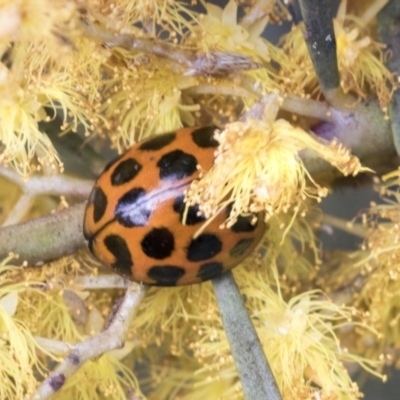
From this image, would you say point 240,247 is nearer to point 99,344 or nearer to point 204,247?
point 204,247

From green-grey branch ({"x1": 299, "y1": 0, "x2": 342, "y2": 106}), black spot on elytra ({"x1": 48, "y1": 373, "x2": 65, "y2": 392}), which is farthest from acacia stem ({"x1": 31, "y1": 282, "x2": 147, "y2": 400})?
green-grey branch ({"x1": 299, "y1": 0, "x2": 342, "y2": 106})

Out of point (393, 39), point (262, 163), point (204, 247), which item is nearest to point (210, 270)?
point (204, 247)

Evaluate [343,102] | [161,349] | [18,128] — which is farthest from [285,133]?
[161,349]

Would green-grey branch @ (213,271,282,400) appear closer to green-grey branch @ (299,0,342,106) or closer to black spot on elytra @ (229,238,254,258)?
black spot on elytra @ (229,238,254,258)

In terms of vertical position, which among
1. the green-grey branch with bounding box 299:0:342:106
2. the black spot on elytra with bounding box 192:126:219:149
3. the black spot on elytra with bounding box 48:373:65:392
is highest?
the green-grey branch with bounding box 299:0:342:106

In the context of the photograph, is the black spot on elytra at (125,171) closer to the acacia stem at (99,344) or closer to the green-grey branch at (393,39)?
the acacia stem at (99,344)

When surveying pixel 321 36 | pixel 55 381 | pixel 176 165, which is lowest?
pixel 55 381

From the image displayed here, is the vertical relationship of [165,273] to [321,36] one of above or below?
below
